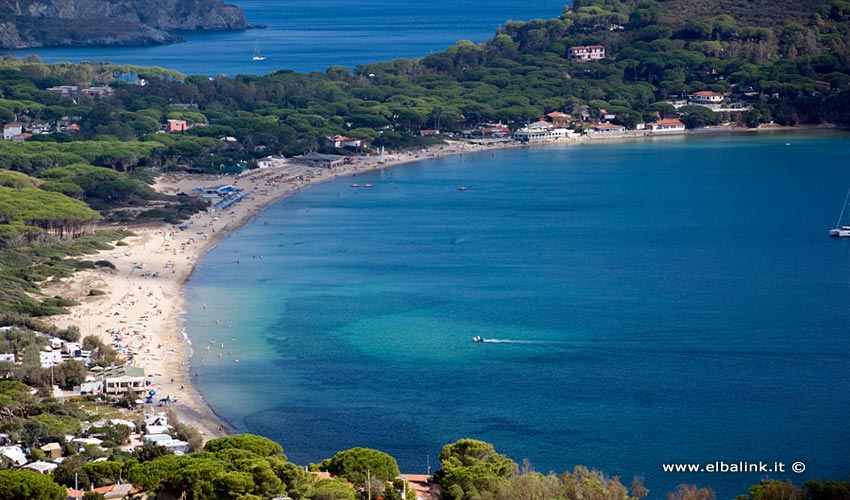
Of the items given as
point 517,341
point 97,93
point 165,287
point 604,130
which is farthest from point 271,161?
point 517,341

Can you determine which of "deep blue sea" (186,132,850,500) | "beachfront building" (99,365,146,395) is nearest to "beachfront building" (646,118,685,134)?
"deep blue sea" (186,132,850,500)

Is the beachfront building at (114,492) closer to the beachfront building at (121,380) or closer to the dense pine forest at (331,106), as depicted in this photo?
the dense pine forest at (331,106)

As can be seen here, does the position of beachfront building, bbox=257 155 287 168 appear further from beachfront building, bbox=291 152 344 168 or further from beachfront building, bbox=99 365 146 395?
beachfront building, bbox=99 365 146 395

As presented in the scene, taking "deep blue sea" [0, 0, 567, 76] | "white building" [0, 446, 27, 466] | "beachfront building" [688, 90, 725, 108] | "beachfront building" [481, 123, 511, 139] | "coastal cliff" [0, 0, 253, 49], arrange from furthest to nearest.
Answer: "coastal cliff" [0, 0, 253, 49] → "deep blue sea" [0, 0, 567, 76] → "beachfront building" [688, 90, 725, 108] → "beachfront building" [481, 123, 511, 139] → "white building" [0, 446, 27, 466]

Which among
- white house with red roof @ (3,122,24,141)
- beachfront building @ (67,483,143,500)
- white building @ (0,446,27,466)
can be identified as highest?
white house with red roof @ (3,122,24,141)

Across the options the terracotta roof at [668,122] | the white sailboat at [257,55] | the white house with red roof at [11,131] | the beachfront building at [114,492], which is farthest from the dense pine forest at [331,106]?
the white sailboat at [257,55]

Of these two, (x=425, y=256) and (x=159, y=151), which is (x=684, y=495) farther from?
(x=159, y=151)
